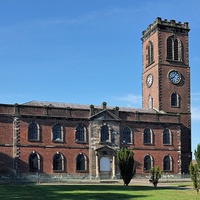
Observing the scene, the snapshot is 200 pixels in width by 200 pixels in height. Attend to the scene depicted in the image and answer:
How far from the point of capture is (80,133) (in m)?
47.8

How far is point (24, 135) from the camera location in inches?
1769

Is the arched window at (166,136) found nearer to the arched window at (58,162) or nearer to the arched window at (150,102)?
the arched window at (150,102)

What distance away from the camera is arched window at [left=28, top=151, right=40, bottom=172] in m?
45.0

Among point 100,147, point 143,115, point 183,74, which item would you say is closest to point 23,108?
point 100,147

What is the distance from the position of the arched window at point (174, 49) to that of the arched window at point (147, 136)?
38.9ft

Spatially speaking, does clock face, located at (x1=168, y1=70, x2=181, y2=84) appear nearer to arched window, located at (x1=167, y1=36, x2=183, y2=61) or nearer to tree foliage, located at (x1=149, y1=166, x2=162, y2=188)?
arched window, located at (x1=167, y1=36, x2=183, y2=61)

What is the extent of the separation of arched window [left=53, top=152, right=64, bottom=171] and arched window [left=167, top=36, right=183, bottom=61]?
71.6 feet

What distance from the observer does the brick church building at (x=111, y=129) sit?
147 feet

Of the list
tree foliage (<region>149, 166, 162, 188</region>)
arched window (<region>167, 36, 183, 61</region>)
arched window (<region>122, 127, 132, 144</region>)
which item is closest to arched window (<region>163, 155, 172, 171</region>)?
arched window (<region>122, 127, 132, 144</region>)

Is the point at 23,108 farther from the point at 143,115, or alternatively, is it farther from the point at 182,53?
the point at 182,53

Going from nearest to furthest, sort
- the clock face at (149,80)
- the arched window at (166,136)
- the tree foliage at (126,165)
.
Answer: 1. the tree foliage at (126,165)
2. the arched window at (166,136)
3. the clock face at (149,80)

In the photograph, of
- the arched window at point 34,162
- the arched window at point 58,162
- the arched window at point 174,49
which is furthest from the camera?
the arched window at point 174,49

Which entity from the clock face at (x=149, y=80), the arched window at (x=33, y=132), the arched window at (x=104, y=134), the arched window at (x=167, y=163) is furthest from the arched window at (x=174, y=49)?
the arched window at (x=33, y=132)

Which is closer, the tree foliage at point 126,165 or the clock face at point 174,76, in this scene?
the tree foliage at point 126,165
